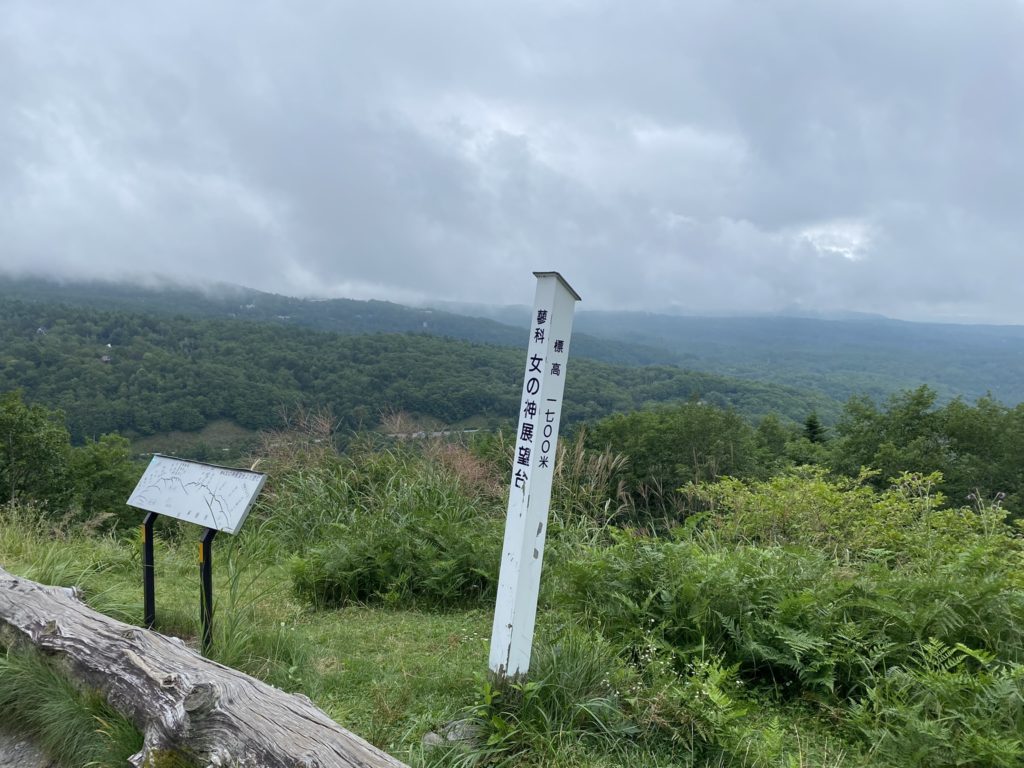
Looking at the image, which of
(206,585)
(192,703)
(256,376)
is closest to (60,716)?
(206,585)

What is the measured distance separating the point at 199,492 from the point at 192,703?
1198mm

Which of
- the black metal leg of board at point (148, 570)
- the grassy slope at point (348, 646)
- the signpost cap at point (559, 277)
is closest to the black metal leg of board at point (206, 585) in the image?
the grassy slope at point (348, 646)

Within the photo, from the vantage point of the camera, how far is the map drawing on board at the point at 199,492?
2.95 metres

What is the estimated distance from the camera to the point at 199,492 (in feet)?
10.4

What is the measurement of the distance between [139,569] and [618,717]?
4.50 metres

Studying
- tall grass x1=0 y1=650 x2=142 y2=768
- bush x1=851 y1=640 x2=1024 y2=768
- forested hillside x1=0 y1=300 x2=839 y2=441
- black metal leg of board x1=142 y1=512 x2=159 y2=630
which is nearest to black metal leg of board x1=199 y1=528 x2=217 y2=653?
black metal leg of board x1=142 y1=512 x2=159 y2=630

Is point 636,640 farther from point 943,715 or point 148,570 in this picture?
point 148,570

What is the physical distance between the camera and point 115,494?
75.0ft

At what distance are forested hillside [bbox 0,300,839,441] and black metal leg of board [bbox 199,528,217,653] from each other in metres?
31.7

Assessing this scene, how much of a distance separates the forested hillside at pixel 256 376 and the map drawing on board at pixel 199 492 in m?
31.5

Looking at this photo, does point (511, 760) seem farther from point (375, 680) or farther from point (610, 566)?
point (610, 566)

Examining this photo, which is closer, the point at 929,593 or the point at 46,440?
the point at 929,593

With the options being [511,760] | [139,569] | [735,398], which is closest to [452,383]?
[735,398]

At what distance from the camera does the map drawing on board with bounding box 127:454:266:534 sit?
9.68ft
